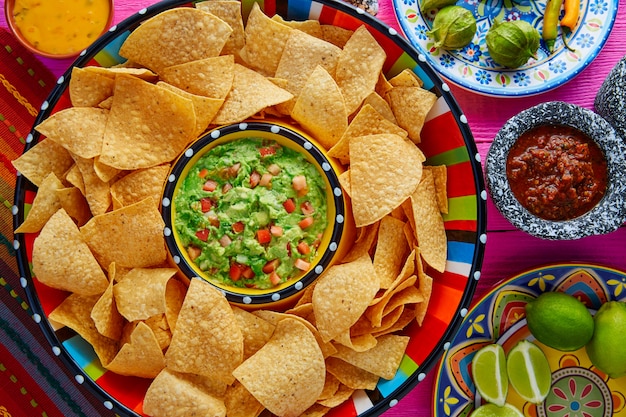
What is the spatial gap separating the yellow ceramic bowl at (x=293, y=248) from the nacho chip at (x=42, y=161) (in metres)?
0.39

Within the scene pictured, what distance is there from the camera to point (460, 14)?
2.83 m

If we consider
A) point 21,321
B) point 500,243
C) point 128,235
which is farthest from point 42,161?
point 500,243

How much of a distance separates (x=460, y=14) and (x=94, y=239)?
5.17 feet

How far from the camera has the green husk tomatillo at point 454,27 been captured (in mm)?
2828

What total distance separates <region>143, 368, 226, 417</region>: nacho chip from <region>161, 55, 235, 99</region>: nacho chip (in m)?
0.97

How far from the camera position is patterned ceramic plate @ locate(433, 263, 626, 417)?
2.85 m

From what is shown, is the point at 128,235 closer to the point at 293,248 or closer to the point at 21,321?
the point at 293,248

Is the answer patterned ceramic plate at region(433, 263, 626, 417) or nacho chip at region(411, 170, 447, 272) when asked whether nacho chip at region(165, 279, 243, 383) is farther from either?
patterned ceramic plate at region(433, 263, 626, 417)

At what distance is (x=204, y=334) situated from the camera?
2.48 m

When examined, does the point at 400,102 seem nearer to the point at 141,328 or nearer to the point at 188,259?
the point at 188,259

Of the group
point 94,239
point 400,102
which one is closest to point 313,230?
point 400,102

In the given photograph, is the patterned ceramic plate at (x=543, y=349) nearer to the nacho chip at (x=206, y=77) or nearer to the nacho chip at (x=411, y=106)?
the nacho chip at (x=411, y=106)

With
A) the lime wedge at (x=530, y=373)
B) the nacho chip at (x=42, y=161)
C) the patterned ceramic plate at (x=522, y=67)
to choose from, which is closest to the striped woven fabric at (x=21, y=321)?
the nacho chip at (x=42, y=161)

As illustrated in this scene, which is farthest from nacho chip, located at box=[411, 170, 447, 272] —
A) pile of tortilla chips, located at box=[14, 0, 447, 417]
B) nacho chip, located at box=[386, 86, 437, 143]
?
nacho chip, located at box=[386, 86, 437, 143]
